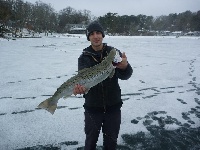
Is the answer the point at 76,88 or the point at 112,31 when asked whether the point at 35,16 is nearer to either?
the point at 112,31

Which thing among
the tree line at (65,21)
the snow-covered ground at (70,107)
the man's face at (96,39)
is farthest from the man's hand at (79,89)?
the tree line at (65,21)

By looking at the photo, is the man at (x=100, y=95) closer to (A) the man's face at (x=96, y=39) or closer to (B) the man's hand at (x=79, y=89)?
(A) the man's face at (x=96, y=39)

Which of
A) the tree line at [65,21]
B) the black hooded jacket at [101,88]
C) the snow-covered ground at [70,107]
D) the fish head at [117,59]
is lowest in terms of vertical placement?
the snow-covered ground at [70,107]

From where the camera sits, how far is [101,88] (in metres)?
3.03

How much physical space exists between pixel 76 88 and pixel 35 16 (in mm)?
91129

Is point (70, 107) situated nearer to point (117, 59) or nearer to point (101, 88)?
point (101, 88)

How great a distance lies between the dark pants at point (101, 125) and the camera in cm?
308

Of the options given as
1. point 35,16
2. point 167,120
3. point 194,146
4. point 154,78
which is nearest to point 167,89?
point 154,78

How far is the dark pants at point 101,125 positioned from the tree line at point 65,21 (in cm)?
4423

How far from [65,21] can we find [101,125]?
113318mm

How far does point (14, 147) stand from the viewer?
4000 millimetres

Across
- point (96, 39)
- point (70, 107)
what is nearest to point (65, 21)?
point (70, 107)

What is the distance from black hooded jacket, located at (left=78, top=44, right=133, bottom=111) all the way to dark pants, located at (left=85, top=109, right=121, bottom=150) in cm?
9

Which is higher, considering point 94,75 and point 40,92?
point 94,75
